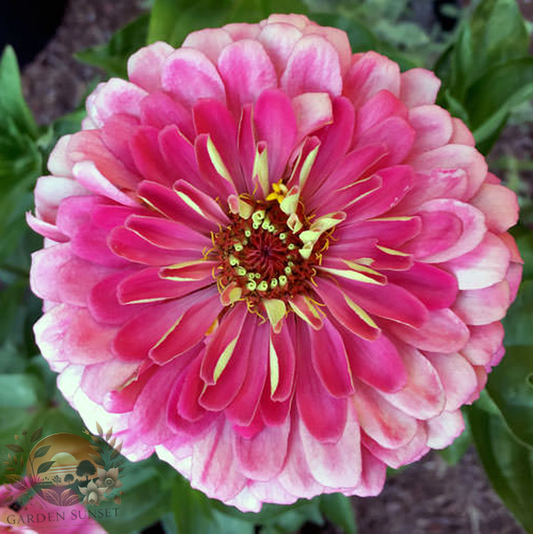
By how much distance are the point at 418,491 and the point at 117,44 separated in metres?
1.14

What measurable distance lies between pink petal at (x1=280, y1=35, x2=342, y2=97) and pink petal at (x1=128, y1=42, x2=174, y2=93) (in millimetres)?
117

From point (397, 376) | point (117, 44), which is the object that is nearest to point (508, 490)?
point (397, 376)

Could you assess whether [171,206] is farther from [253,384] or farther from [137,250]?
[253,384]

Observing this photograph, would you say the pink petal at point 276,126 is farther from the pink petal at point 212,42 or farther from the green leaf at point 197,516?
the green leaf at point 197,516

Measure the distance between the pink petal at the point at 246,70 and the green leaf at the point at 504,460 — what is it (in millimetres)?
478

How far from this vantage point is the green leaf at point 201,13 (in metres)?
0.67

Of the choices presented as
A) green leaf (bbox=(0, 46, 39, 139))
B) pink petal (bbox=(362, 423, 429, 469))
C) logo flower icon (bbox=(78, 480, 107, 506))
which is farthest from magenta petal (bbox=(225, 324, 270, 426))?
green leaf (bbox=(0, 46, 39, 139))

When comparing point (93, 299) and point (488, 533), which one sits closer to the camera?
point (93, 299)

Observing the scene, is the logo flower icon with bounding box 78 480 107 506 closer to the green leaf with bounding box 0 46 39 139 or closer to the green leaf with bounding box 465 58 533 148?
the green leaf with bounding box 0 46 39 139

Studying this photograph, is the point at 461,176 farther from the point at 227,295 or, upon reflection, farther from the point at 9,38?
the point at 9,38

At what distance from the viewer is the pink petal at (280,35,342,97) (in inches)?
18.9

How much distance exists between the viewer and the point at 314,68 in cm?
49

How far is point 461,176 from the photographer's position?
47 centimetres

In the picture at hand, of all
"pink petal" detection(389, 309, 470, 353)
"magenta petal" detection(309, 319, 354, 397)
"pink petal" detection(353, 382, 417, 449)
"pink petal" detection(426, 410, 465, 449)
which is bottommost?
"pink petal" detection(426, 410, 465, 449)
